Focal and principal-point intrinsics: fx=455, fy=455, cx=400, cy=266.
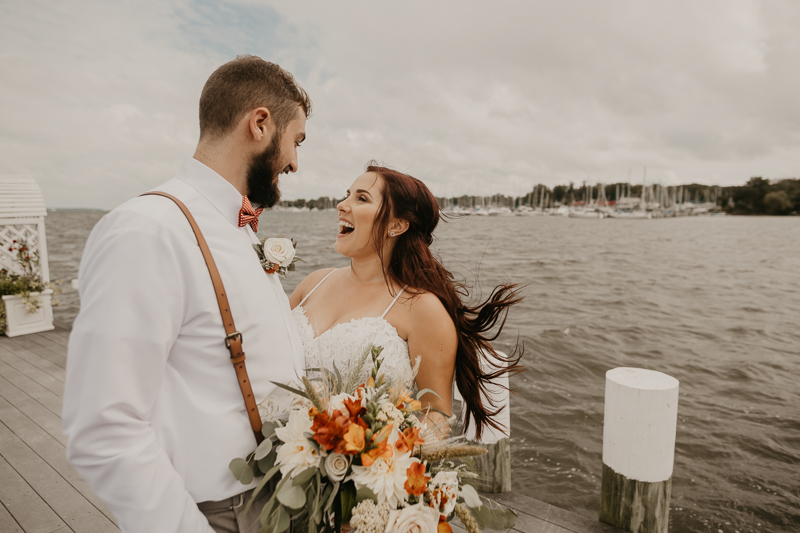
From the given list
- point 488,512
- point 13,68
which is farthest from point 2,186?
point 488,512

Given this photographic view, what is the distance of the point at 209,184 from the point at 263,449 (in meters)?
0.88

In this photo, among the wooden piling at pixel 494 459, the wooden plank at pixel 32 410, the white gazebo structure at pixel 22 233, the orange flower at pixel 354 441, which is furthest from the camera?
the white gazebo structure at pixel 22 233

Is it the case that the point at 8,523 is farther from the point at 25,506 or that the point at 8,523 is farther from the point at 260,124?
the point at 260,124

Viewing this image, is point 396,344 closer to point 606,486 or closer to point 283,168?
point 283,168

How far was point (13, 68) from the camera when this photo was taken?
11.5m

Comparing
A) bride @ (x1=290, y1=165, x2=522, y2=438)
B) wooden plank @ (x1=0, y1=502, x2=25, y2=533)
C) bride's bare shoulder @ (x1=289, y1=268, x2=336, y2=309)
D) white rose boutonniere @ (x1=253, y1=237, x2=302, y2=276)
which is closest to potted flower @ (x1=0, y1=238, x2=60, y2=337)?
wooden plank @ (x1=0, y1=502, x2=25, y2=533)

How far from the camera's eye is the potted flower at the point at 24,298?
7125mm

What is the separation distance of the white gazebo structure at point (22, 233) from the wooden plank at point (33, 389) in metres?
1.84

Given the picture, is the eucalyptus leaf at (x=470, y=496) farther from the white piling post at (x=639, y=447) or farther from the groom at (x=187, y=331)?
the white piling post at (x=639, y=447)

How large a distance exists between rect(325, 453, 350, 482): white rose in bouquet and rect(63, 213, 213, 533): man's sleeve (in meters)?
0.42

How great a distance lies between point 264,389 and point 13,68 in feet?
48.4

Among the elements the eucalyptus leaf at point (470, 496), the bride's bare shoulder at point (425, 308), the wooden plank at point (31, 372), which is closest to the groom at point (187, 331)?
the eucalyptus leaf at point (470, 496)

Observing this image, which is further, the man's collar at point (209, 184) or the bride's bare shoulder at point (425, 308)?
the bride's bare shoulder at point (425, 308)

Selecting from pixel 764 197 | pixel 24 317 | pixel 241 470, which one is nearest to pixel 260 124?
pixel 241 470
